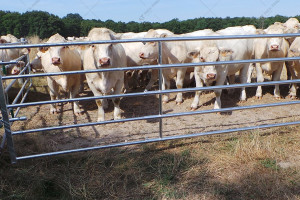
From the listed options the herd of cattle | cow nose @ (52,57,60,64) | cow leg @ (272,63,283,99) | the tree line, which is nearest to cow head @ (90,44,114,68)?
the herd of cattle

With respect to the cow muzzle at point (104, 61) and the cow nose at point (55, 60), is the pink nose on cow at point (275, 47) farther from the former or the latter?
the cow nose at point (55, 60)

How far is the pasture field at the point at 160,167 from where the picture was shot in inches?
126

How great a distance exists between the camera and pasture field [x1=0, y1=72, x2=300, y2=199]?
10.5 feet

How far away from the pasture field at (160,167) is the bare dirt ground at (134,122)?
0.8 inches

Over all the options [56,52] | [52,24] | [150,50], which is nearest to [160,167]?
[56,52]

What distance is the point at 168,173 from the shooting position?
11.5ft

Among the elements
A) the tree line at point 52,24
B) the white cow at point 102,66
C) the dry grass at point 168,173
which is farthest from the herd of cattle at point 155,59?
the tree line at point 52,24

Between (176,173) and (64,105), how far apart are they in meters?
4.65

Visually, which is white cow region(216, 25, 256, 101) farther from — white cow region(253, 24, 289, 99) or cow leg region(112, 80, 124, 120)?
cow leg region(112, 80, 124, 120)

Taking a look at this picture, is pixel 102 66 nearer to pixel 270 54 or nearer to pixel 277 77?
pixel 270 54

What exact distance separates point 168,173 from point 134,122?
2.20 m

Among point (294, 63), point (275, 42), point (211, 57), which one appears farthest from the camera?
point (294, 63)

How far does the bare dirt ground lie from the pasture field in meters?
0.02

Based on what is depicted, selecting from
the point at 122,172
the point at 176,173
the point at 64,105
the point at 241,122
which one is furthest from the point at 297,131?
the point at 64,105
